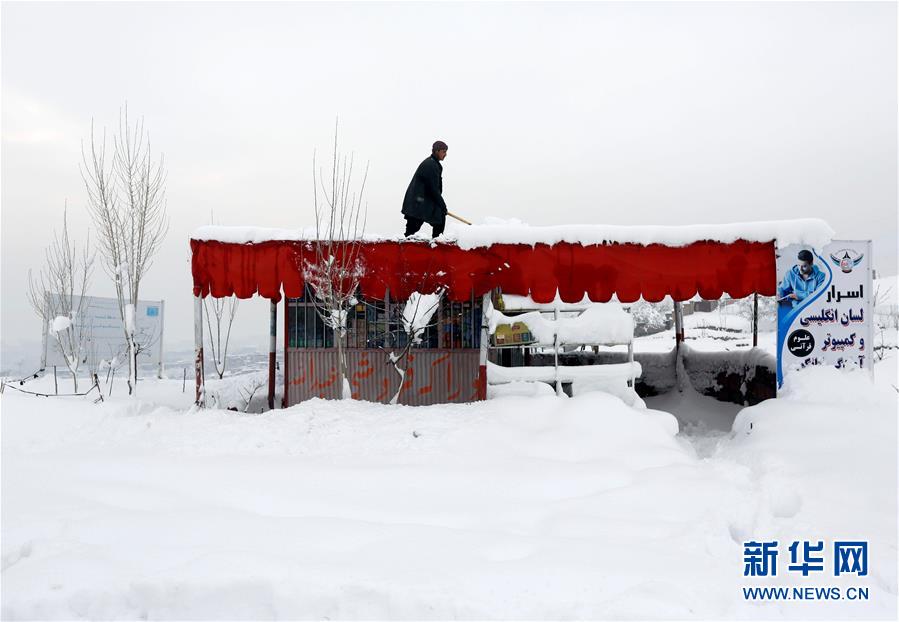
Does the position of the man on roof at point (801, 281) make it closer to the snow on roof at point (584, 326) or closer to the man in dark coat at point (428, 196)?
the snow on roof at point (584, 326)

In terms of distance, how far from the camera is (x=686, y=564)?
12.6 feet

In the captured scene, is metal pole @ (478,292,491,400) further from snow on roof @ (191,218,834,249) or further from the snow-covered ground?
snow on roof @ (191,218,834,249)

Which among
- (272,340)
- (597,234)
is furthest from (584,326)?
(272,340)

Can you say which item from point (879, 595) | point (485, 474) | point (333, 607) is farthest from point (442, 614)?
point (879, 595)

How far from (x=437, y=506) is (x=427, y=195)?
520 centimetres

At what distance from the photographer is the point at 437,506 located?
4918 millimetres

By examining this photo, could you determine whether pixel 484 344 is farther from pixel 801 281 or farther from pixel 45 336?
pixel 45 336

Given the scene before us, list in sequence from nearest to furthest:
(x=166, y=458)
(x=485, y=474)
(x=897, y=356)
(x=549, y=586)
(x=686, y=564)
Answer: (x=549, y=586) → (x=686, y=564) → (x=485, y=474) → (x=166, y=458) → (x=897, y=356)

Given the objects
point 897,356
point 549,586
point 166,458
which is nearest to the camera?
point 549,586

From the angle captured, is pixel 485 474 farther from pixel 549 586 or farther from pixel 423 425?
pixel 549 586

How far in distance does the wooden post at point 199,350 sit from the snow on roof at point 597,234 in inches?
43.2

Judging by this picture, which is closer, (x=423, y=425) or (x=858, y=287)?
(x=423, y=425)

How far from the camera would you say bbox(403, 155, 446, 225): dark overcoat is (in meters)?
8.65

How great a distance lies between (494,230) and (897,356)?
36.4 ft
